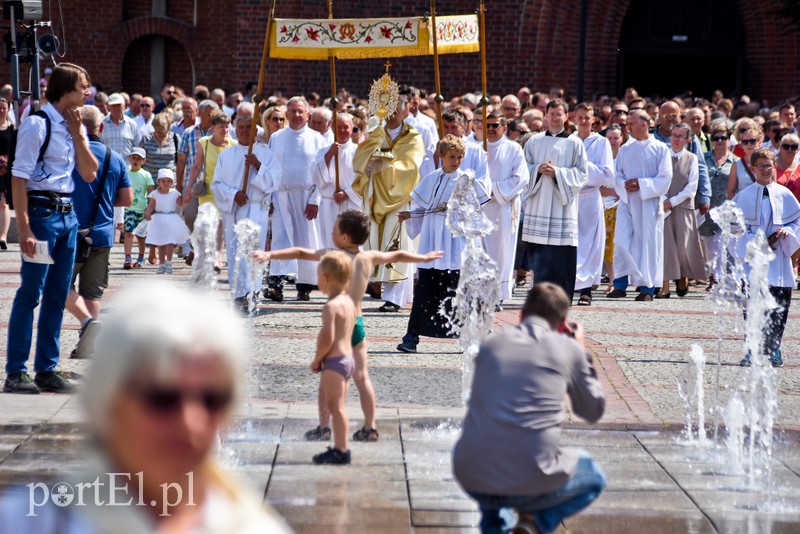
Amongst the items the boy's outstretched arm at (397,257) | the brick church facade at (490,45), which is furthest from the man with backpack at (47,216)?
the brick church facade at (490,45)

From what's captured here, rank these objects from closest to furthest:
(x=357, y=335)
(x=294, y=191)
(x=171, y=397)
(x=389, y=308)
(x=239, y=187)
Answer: (x=171, y=397), (x=357, y=335), (x=389, y=308), (x=239, y=187), (x=294, y=191)

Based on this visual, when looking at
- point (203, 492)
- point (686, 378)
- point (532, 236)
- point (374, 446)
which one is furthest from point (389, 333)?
point (203, 492)

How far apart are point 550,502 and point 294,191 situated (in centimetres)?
937

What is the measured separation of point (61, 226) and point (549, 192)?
584cm

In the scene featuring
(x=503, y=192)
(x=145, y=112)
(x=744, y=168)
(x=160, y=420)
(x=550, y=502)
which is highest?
(x=145, y=112)

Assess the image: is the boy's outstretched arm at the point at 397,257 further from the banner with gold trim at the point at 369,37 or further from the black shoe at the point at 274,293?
the black shoe at the point at 274,293

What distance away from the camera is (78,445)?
6.94 m

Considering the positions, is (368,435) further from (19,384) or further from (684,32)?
(684,32)

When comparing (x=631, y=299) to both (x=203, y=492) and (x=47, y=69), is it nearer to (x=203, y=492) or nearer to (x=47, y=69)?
(x=203, y=492)

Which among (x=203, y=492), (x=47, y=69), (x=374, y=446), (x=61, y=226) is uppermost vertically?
(x=47, y=69)

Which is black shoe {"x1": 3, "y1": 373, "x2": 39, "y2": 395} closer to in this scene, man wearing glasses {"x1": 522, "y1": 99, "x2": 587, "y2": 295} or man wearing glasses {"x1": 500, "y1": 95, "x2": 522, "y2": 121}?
man wearing glasses {"x1": 522, "y1": 99, "x2": 587, "y2": 295}

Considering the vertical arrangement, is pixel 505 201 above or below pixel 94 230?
above

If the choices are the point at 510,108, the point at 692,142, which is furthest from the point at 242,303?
the point at 510,108

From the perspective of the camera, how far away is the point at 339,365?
658 cm
